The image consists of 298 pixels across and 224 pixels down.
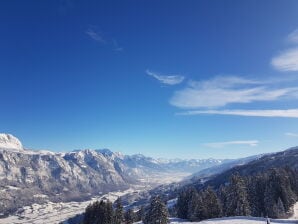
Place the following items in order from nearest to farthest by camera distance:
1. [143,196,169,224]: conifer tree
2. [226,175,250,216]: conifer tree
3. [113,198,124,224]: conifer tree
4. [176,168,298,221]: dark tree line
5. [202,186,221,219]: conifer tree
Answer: [143,196,169,224]: conifer tree
[226,175,250,216]: conifer tree
[176,168,298,221]: dark tree line
[202,186,221,219]: conifer tree
[113,198,124,224]: conifer tree

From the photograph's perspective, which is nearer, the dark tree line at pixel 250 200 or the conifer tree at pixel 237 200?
the conifer tree at pixel 237 200

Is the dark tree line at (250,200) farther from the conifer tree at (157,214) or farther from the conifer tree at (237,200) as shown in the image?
the conifer tree at (157,214)

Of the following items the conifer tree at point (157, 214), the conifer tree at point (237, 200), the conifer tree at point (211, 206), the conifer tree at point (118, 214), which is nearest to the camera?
the conifer tree at point (157, 214)

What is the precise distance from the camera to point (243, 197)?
99688 millimetres

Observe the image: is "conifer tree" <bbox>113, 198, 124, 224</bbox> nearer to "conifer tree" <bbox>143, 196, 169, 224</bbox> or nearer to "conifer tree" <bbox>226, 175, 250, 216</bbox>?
"conifer tree" <bbox>143, 196, 169, 224</bbox>

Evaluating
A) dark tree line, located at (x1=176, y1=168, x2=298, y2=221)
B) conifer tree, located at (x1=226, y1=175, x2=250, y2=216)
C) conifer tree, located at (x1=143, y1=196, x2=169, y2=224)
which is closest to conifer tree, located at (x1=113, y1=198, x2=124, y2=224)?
conifer tree, located at (x1=143, y1=196, x2=169, y2=224)

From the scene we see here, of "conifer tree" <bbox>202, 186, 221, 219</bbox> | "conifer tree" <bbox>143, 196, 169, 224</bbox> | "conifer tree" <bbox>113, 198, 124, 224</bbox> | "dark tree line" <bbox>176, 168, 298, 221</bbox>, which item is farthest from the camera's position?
"conifer tree" <bbox>113, 198, 124, 224</bbox>

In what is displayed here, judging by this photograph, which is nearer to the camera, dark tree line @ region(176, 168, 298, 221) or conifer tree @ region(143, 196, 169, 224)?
conifer tree @ region(143, 196, 169, 224)

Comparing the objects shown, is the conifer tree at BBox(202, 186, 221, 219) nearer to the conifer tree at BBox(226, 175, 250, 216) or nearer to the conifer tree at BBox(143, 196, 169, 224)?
the conifer tree at BBox(226, 175, 250, 216)

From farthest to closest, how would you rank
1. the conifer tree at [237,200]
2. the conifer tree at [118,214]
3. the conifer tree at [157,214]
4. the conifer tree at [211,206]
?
1. the conifer tree at [118,214]
2. the conifer tree at [211,206]
3. the conifer tree at [237,200]
4. the conifer tree at [157,214]

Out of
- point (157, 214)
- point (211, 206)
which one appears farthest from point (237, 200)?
point (157, 214)

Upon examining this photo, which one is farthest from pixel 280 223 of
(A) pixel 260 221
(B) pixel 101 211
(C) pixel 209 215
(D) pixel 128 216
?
(D) pixel 128 216

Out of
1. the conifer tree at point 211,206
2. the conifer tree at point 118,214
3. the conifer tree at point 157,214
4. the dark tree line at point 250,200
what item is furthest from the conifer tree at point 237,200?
the conifer tree at point 118,214

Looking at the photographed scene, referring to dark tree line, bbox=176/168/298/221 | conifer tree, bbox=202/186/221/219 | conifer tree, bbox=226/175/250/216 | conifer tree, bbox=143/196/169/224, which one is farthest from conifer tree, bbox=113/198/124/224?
conifer tree, bbox=226/175/250/216
